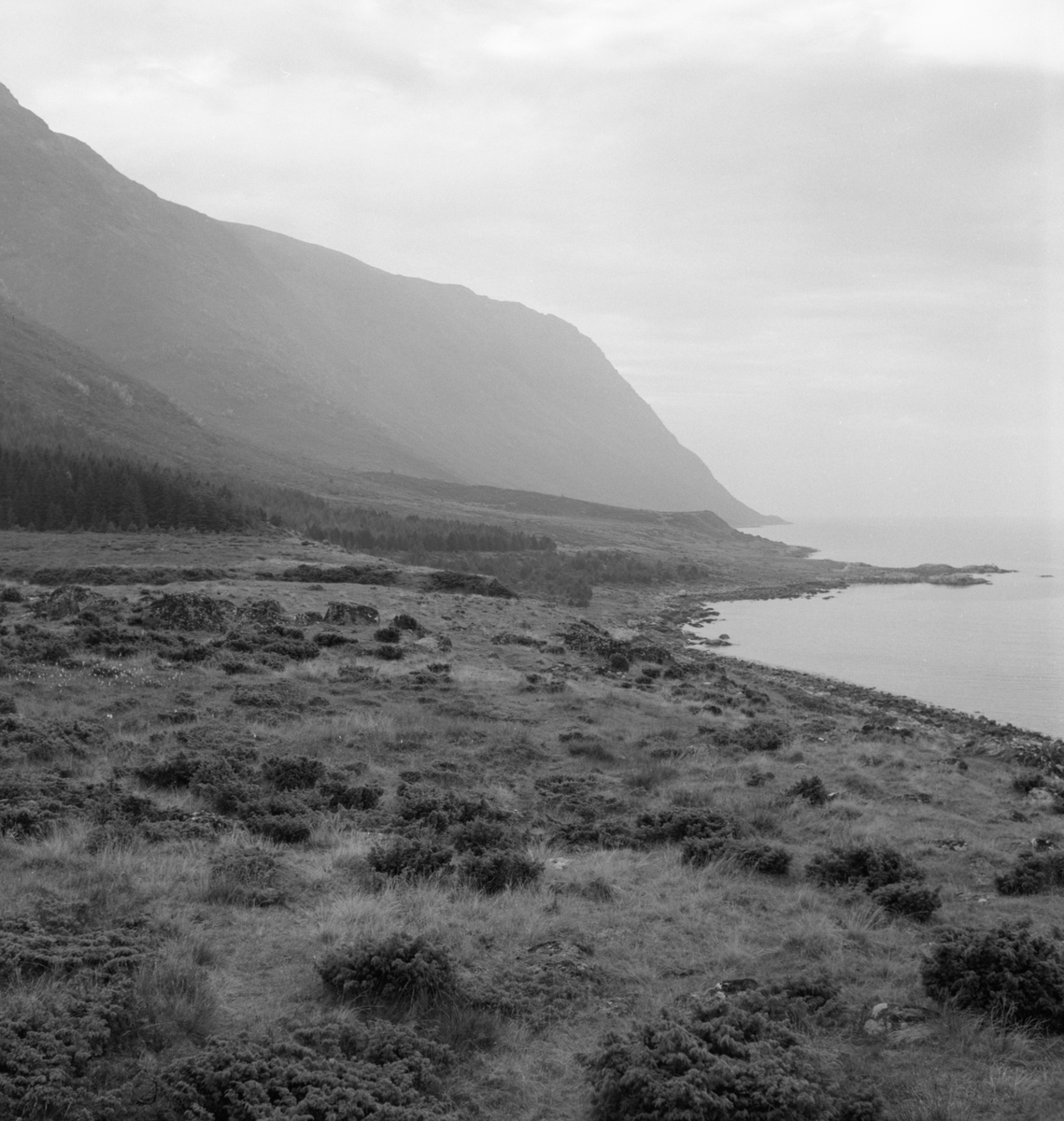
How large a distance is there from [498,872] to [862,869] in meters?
4.95

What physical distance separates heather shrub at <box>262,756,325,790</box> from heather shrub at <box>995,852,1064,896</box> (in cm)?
1038

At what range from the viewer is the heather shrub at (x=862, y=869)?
11.2 meters

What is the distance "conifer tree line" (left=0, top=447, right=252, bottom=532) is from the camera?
70.2 meters

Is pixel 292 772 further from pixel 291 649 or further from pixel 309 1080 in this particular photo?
pixel 291 649

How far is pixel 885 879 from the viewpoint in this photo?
11195 millimetres

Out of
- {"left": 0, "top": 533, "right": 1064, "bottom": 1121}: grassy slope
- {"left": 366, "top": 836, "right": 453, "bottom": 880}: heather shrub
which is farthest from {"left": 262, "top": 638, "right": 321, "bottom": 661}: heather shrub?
{"left": 366, "top": 836, "right": 453, "bottom": 880}: heather shrub

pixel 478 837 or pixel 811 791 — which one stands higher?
pixel 478 837

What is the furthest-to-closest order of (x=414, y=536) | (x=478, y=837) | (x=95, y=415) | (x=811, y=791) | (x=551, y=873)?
(x=95, y=415) → (x=414, y=536) → (x=811, y=791) → (x=478, y=837) → (x=551, y=873)

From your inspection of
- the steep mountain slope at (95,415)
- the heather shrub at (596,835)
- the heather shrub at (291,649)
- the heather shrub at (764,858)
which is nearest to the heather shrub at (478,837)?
the heather shrub at (596,835)

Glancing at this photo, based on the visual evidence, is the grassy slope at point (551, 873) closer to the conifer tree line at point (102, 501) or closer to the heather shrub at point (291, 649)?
the heather shrub at point (291, 649)

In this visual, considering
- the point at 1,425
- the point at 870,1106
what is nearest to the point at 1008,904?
the point at 870,1106

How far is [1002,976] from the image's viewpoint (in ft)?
24.4

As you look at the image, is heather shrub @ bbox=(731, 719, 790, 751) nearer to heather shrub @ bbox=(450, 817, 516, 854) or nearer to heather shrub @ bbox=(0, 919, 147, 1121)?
heather shrub @ bbox=(450, 817, 516, 854)

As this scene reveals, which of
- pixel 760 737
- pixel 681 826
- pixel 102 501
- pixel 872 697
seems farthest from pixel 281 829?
pixel 102 501
